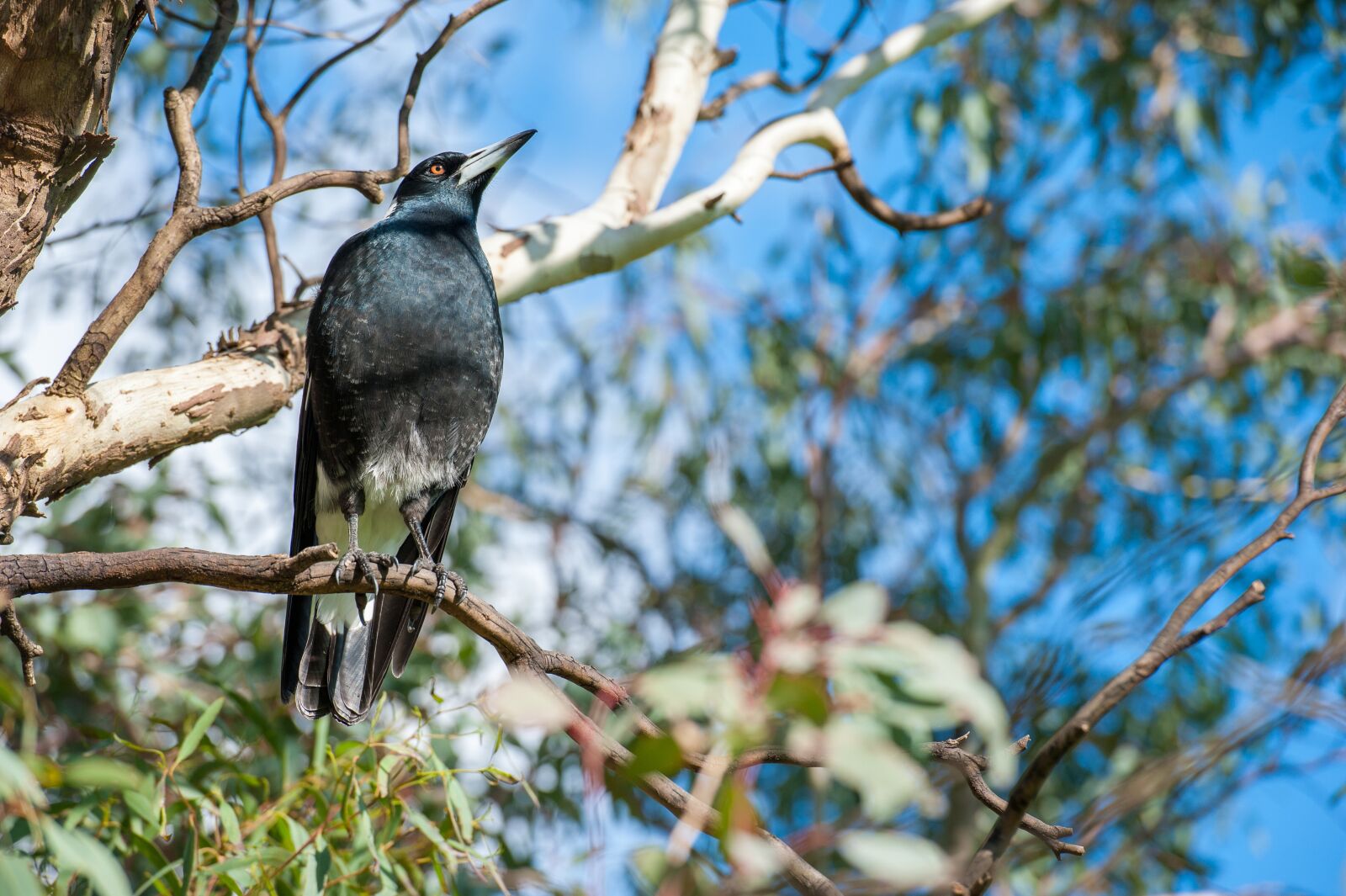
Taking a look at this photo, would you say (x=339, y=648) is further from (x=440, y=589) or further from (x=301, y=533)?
(x=440, y=589)

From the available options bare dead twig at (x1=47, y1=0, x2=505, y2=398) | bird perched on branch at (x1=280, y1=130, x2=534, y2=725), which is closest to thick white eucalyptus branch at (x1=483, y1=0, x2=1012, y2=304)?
bird perched on branch at (x1=280, y1=130, x2=534, y2=725)

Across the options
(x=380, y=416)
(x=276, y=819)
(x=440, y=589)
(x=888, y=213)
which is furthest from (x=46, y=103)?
(x=888, y=213)

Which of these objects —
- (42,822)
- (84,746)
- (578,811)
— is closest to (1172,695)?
(578,811)

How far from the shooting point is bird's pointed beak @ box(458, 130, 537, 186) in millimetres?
2814

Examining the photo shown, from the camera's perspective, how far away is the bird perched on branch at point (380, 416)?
222cm

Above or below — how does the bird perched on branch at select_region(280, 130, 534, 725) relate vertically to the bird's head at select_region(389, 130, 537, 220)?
below

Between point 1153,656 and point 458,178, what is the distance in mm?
2148

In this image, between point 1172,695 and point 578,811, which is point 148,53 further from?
point 1172,695

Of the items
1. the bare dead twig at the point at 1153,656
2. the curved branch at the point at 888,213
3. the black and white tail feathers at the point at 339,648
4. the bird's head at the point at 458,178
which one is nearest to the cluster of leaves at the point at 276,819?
the black and white tail feathers at the point at 339,648

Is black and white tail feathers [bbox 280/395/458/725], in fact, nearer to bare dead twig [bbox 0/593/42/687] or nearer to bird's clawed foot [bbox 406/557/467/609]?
bird's clawed foot [bbox 406/557/467/609]

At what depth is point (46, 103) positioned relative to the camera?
1.51m

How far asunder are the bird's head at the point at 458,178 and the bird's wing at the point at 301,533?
0.64m

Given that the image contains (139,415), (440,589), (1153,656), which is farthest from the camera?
(139,415)

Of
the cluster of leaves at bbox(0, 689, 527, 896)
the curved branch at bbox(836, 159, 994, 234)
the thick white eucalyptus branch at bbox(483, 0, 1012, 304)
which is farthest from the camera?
the curved branch at bbox(836, 159, 994, 234)
